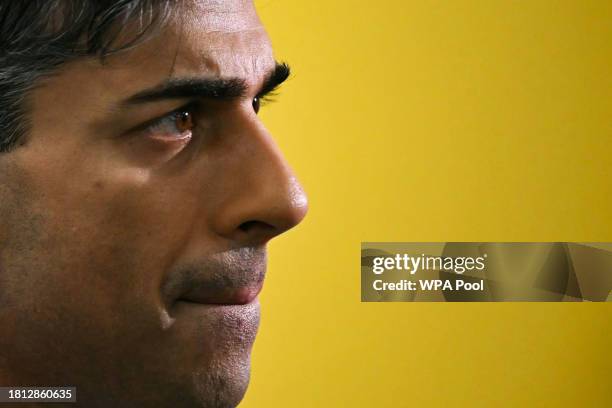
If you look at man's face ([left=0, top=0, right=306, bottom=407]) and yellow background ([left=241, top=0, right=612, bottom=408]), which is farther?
yellow background ([left=241, top=0, right=612, bottom=408])

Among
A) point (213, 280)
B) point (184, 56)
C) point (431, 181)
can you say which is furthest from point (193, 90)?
point (431, 181)

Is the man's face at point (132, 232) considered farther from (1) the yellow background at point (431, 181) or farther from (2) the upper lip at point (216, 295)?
(1) the yellow background at point (431, 181)

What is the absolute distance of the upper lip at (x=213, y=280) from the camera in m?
0.65

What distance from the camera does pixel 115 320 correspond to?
0.65m

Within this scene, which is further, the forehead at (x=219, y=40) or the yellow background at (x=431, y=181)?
the yellow background at (x=431, y=181)

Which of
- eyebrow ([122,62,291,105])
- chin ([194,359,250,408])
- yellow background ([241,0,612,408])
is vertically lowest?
chin ([194,359,250,408])

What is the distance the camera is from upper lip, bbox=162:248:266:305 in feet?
2.12

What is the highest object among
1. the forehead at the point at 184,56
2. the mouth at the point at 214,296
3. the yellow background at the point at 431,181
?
the yellow background at the point at 431,181

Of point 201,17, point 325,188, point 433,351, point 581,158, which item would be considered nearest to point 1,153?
point 201,17

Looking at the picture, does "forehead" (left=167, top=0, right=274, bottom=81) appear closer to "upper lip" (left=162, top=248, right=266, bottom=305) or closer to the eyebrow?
the eyebrow

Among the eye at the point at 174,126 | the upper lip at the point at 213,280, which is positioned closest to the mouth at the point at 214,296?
the upper lip at the point at 213,280

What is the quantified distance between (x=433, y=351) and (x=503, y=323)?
0.76 feet

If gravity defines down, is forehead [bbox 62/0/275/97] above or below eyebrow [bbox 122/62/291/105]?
above

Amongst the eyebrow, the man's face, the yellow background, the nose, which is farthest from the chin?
the yellow background
